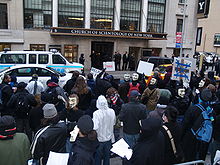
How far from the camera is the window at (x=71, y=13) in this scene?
20797mm

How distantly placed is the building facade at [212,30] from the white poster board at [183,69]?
36140mm

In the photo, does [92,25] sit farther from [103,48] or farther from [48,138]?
[48,138]

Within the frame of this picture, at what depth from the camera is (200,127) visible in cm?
464

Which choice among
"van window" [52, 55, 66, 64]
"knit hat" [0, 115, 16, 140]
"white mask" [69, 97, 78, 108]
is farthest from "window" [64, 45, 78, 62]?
"knit hat" [0, 115, 16, 140]

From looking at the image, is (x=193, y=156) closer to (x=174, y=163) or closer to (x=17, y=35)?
(x=174, y=163)

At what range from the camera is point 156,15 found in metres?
24.8

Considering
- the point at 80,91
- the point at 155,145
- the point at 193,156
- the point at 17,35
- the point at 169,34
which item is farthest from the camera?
the point at 169,34

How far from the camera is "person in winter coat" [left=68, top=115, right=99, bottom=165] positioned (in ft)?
9.25

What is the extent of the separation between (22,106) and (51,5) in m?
17.1

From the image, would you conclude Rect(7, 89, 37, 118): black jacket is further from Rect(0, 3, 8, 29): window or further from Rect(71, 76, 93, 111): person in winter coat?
Rect(0, 3, 8, 29): window

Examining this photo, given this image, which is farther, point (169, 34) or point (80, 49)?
point (169, 34)

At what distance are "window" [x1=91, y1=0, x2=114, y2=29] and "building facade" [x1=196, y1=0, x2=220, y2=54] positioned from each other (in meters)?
26.5

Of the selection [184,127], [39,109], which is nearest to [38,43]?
[39,109]

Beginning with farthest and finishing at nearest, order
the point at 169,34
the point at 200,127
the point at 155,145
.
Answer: the point at 169,34 < the point at 200,127 < the point at 155,145
